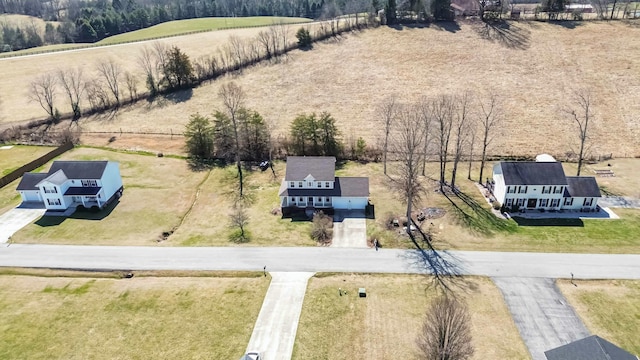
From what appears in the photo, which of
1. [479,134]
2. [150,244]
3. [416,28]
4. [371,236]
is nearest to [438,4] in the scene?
[416,28]

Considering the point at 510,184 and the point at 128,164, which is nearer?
the point at 510,184

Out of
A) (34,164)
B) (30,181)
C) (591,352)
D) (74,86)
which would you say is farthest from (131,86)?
(591,352)

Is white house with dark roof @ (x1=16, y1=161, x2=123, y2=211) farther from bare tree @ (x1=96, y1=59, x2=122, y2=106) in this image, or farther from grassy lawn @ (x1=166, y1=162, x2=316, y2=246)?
bare tree @ (x1=96, y1=59, x2=122, y2=106)

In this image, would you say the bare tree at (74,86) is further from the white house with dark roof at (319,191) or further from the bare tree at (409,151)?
the bare tree at (409,151)

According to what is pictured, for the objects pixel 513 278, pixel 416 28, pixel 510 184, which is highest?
pixel 416 28

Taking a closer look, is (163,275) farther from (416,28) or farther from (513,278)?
(416,28)

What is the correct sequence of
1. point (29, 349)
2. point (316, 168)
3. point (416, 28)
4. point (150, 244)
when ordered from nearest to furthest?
1. point (29, 349)
2. point (150, 244)
3. point (316, 168)
4. point (416, 28)

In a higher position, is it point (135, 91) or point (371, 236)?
point (135, 91)
